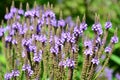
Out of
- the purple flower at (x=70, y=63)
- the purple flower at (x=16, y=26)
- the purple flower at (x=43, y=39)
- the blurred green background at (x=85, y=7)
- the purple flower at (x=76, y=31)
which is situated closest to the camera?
the purple flower at (x=70, y=63)

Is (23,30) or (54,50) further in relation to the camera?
(23,30)

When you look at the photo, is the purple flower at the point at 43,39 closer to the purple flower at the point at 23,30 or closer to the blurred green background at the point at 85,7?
the purple flower at the point at 23,30

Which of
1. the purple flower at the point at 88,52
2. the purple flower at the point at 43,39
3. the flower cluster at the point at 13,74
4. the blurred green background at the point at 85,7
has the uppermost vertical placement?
the purple flower at the point at 43,39

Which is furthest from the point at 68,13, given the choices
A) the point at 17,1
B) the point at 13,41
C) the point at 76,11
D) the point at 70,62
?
the point at 70,62

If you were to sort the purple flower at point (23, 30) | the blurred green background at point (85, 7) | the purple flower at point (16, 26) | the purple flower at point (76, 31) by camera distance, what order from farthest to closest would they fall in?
the blurred green background at point (85, 7) → the purple flower at point (16, 26) → the purple flower at point (23, 30) → the purple flower at point (76, 31)

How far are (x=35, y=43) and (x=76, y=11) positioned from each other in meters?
4.25

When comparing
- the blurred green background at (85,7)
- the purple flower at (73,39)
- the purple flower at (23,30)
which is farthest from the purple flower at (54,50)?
the blurred green background at (85,7)

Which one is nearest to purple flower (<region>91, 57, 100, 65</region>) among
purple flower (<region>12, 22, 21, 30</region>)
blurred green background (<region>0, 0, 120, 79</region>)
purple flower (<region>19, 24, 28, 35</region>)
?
purple flower (<region>19, 24, 28, 35</region>)

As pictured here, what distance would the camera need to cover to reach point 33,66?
2764 mm

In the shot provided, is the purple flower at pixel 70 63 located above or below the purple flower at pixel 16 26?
below

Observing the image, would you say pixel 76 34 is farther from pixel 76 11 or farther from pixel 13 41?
pixel 76 11

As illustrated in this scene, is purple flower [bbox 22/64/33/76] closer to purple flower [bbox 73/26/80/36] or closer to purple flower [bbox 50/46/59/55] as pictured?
purple flower [bbox 50/46/59/55]

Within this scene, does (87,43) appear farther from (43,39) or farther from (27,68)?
(27,68)

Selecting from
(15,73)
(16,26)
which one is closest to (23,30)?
(16,26)
